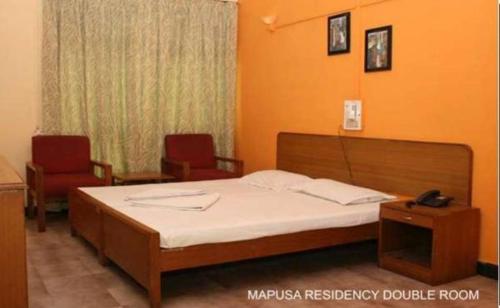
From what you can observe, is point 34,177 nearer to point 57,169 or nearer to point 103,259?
point 57,169

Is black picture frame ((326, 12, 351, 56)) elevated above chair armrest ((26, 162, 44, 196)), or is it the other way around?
black picture frame ((326, 12, 351, 56))

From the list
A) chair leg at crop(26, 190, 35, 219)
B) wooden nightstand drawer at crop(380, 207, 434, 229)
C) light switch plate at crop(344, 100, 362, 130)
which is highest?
light switch plate at crop(344, 100, 362, 130)

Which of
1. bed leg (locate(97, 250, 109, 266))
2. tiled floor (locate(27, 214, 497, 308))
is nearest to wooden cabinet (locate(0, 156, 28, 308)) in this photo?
tiled floor (locate(27, 214, 497, 308))

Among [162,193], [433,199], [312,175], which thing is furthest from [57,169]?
[433,199]

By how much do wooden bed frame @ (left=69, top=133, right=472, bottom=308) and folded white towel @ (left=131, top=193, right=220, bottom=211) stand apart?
0.28 m

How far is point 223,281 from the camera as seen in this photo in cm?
340

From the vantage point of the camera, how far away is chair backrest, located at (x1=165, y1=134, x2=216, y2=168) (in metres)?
5.74

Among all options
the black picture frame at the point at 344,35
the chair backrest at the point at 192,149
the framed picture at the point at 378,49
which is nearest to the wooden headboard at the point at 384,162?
the framed picture at the point at 378,49

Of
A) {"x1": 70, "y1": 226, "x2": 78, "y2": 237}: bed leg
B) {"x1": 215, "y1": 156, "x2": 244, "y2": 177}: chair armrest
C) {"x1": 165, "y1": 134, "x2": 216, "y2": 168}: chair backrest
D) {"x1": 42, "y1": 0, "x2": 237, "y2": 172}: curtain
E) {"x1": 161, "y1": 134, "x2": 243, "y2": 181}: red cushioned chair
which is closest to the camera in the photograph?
{"x1": 70, "y1": 226, "x2": 78, "y2": 237}: bed leg

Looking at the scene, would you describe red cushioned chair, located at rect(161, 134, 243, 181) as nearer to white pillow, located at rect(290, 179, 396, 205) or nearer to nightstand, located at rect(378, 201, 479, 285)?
white pillow, located at rect(290, 179, 396, 205)

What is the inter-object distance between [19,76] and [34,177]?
3.45 ft

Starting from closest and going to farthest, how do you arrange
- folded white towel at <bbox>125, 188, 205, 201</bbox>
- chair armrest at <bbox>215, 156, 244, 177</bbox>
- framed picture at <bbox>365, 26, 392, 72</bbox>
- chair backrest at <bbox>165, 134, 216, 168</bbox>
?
folded white towel at <bbox>125, 188, 205, 201</bbox> → framed picture at <bbox>365, 26, 392, 72</bbox> → chair armrest at <bbox>215, 156, 244, 177</bbox> → chair backrest at <bbox>165, 134, 216, 168</bbox>

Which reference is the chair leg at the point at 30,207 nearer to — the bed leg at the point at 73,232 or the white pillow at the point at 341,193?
the bed leg at the point at 73,232

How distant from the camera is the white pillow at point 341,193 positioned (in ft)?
12.7
